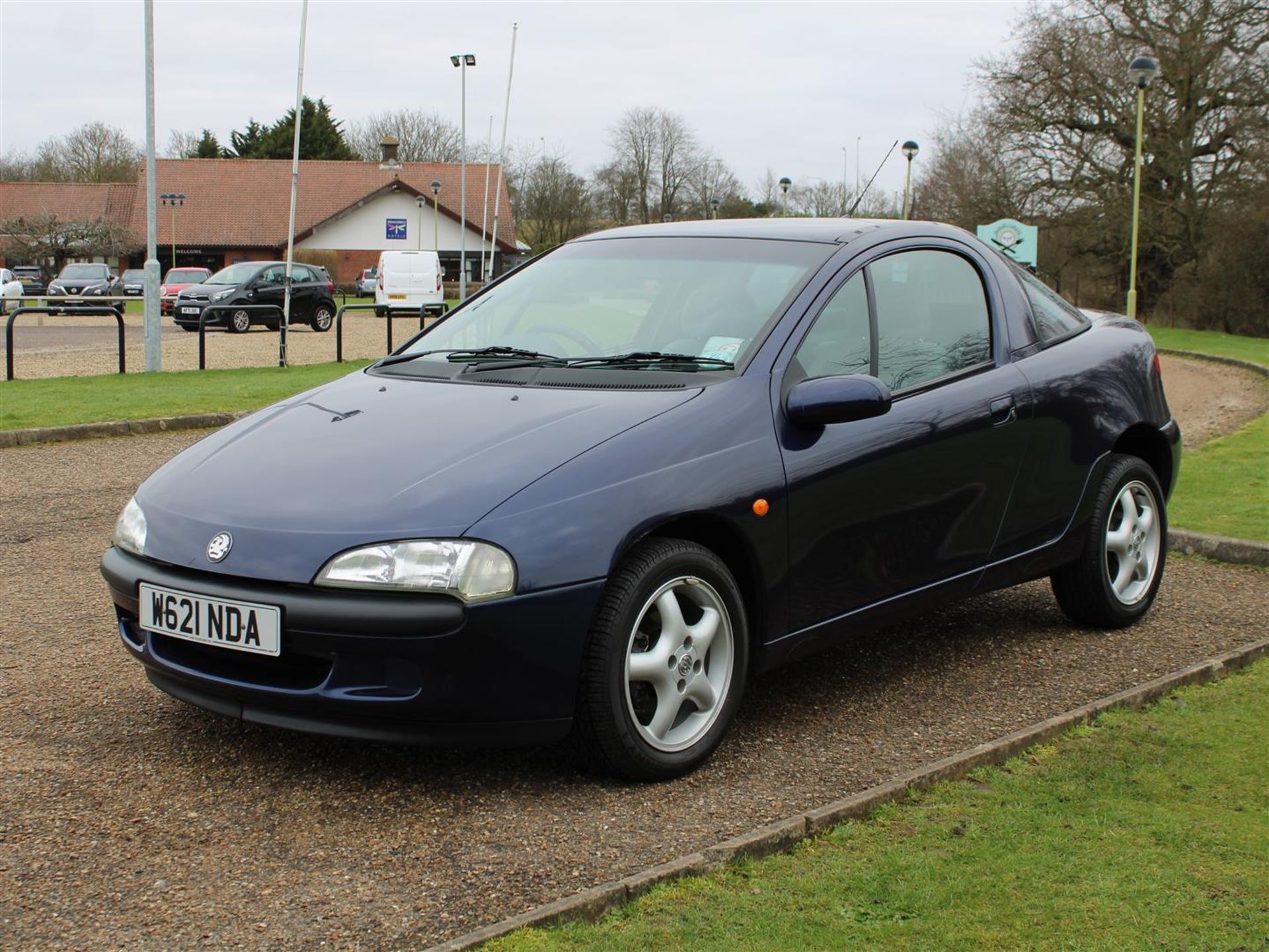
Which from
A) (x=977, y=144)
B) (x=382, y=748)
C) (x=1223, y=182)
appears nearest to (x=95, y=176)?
(x=977, y=144)

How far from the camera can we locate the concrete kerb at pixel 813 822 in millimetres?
3045

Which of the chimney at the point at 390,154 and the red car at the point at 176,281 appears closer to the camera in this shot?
the red car at the point at 176,281

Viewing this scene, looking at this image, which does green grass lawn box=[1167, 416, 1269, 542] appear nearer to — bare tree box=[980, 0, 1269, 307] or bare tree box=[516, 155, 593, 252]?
bare tree box=[980, 0, 1269, 307]

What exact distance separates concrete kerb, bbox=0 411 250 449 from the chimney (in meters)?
65.2

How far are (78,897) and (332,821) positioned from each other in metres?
0.67

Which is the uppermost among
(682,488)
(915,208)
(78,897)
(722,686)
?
(915,208)

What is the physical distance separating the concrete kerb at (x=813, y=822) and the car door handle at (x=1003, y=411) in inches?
40.8

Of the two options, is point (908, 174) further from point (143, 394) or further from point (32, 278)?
point (32, 278)

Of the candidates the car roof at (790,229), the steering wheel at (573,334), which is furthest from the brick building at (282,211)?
the steering wheel at (573,334)

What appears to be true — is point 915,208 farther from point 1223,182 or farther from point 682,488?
point 682,488

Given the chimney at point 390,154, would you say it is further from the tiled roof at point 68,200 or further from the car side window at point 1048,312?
the car side window at point 1048,312

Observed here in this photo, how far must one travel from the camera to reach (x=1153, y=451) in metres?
6.13

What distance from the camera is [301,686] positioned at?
3.70 meters

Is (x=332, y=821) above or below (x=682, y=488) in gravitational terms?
below
